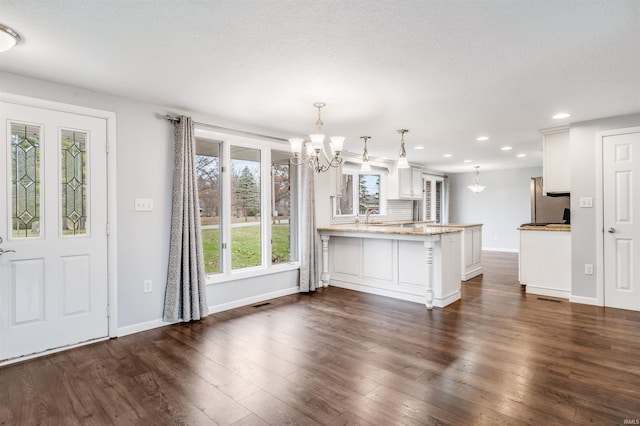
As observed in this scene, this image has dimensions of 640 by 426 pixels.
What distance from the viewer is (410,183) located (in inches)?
326

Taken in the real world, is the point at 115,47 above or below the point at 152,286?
above

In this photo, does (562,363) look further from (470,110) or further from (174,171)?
(174,171)

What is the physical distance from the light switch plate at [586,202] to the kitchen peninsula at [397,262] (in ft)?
5.13

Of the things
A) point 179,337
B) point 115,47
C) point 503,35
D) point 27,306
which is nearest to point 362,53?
point 503,35

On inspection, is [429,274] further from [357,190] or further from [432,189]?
[432,189]

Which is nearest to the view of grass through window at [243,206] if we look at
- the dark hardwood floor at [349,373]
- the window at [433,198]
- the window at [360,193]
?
the dark hardwood floor at [349,373]

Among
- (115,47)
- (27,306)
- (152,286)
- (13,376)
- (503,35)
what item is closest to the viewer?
(503,35)

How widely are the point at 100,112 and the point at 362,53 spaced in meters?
2.61

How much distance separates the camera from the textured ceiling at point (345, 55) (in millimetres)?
1984

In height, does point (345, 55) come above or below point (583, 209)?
above

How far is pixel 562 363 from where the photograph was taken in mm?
2713

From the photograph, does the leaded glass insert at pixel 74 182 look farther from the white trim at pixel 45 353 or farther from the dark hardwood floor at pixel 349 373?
the dark hardwood floor at pixel 349 373

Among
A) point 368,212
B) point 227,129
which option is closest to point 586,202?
point 368,212

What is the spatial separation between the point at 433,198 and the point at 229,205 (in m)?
7.55
